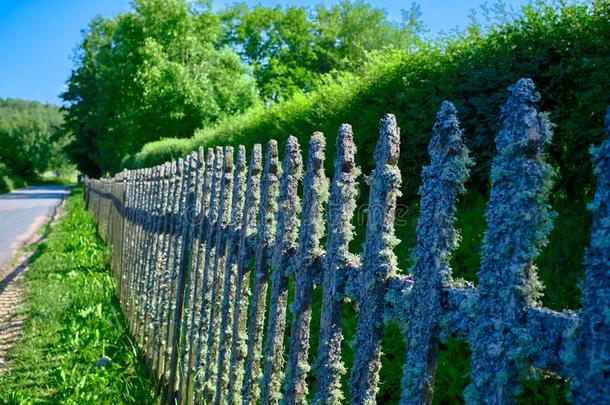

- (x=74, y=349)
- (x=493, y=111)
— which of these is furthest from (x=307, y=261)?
(x=74, y=349)

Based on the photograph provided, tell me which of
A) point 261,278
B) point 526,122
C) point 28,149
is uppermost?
point 28,149

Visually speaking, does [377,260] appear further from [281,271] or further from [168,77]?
[168,77]

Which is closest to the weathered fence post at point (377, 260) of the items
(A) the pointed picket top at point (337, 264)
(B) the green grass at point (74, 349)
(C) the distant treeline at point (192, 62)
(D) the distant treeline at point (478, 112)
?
(A) the pointed picket top at point (337, 264)

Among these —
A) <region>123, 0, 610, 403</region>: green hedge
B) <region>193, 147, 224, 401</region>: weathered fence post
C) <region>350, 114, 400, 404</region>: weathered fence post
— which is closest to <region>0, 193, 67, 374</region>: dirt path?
<region>193, 147, 224, 401</region>: weathered fence post

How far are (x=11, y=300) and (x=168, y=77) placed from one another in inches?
1018

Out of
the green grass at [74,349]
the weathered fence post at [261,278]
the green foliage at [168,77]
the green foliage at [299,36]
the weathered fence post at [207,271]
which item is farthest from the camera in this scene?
the green foliage at [299,36]

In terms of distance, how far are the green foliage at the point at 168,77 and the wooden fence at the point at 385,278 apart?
29099 mm

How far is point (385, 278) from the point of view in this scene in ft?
5.65

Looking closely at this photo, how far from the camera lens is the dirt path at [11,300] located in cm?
645

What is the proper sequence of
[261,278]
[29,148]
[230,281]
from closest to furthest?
1. [261,278]
2. [230,281]
3. [29,148]

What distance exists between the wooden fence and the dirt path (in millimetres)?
3151

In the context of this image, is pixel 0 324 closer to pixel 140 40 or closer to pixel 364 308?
pixel 364 308

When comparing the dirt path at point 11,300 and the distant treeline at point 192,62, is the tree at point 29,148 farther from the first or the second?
the dirt path at point 11,300

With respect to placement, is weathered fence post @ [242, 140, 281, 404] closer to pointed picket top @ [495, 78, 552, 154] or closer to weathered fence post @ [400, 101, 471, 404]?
weathered fence post @ [400, 101, 471, 404]
